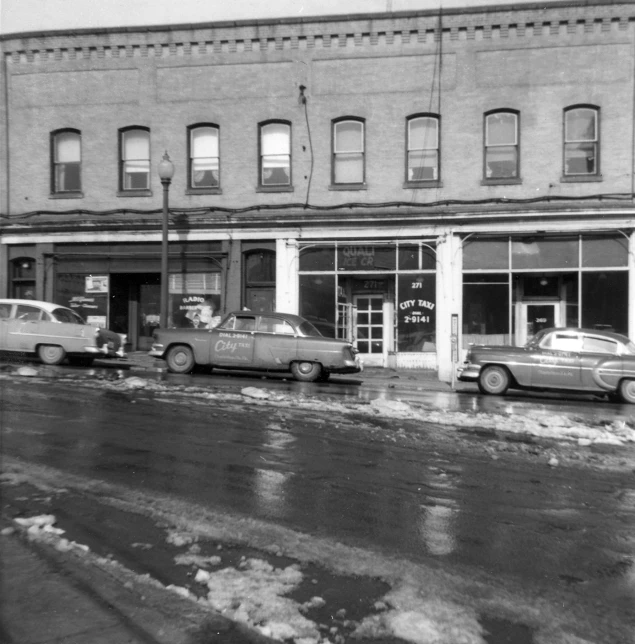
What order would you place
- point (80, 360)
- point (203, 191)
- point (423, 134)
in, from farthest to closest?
point (203, 191), point (423, 134), point (80, 360)

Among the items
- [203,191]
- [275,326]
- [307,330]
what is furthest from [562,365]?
[203,191]

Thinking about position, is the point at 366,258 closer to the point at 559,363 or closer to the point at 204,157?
the point at 204,157

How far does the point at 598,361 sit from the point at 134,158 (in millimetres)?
13443

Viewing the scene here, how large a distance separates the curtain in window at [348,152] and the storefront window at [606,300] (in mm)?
6532

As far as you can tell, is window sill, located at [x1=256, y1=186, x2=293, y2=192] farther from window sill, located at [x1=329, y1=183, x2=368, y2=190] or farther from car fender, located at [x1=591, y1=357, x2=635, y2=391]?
car fender, located at [x1=591, y1=357, x2=635, y2=391]

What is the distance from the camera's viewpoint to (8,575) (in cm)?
420

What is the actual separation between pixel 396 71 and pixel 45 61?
33.3ft

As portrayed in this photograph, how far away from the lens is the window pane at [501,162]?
18375mm

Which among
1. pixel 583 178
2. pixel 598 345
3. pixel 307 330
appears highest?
pixel 583 178

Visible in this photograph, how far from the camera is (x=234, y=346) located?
1549cm

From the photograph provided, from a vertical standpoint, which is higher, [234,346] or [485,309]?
[485,309]

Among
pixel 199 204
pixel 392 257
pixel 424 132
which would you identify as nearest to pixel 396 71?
pixel 424 132

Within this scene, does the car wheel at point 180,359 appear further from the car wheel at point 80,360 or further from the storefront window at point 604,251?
the storefront window at point 604,251

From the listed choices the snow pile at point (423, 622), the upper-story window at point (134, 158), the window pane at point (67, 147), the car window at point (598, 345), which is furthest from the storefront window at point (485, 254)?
the snow pile at point (423, 622)
